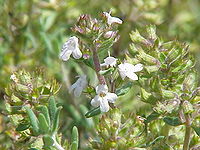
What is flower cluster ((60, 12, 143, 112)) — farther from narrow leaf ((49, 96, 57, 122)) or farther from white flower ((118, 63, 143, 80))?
narrow leaf ((49, 96, 57, 122))

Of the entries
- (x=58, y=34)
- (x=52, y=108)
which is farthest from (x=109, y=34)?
(x=58, y=34)

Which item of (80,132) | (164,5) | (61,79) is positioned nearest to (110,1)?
(164,5)

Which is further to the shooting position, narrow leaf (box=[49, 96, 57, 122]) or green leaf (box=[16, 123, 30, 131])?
green leaf (box=[16, 123, 30, 131])

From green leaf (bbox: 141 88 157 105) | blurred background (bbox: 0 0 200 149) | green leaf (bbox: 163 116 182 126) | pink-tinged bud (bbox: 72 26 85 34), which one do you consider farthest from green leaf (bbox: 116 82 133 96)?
blurred background (bbox: 0 0 200 149)

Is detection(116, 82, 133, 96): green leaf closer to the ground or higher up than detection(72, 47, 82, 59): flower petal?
closer to the ground

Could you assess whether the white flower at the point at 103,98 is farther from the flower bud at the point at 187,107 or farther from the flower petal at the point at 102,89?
the flower bud at the point at 187,107

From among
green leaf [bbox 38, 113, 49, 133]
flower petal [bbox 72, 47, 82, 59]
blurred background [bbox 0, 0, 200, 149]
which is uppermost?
blurred background [bbox 0, 0, 200, 149]

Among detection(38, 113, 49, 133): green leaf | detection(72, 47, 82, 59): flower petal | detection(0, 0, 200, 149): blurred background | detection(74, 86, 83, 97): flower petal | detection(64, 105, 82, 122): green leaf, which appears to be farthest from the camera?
detection(0, 0, 200, 149): blurred background
